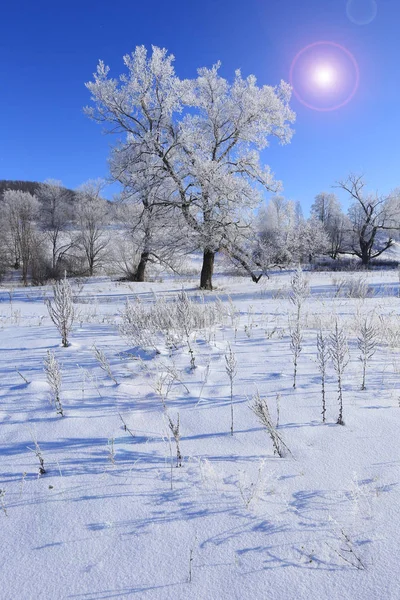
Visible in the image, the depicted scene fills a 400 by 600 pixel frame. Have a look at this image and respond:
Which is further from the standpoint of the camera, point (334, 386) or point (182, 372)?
point (182, 372)

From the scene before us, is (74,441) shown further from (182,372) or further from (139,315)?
(139,315)

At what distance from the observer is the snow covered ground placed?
115 centimetres

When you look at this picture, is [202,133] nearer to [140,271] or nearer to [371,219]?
[140,271]

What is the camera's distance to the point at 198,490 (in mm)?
1573

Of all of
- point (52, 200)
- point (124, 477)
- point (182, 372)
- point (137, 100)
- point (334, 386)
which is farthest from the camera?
point (52, 200)

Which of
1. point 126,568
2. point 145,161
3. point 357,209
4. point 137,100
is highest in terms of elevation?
point 357,209

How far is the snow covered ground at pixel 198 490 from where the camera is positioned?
1.15m

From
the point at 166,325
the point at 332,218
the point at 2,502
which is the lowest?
the point at 2,502

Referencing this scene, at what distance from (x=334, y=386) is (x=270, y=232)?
45493 mm

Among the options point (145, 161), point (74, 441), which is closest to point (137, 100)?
point (145, 161)

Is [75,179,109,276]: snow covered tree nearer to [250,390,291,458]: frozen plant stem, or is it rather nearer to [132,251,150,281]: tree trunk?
[132,251,150,281]: tree trunk

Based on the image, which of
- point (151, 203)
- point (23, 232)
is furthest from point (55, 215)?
point (151, 203)

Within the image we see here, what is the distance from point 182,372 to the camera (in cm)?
304

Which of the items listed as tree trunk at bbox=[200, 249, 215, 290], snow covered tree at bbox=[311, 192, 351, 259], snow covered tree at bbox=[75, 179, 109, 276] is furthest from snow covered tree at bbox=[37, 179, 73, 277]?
snow covered tree at bbox=[311, 192, 351, 259]
